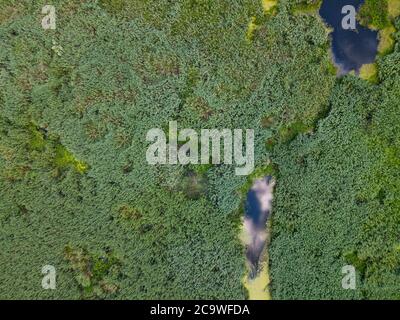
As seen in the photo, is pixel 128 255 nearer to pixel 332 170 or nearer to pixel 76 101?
pixel 76 101

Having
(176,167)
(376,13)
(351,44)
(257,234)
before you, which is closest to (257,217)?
(257,234)

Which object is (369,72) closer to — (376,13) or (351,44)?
(351,44)

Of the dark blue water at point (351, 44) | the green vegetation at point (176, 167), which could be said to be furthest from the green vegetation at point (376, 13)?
the green vegetation at point (176, 167)

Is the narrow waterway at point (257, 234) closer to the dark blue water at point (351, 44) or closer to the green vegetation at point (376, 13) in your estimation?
the dark blue water at point (351, 44)

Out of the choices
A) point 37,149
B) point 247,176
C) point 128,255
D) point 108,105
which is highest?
point 108,105

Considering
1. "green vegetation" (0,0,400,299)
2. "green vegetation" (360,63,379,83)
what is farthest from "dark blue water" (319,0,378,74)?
"green vegetation" (0,0,400,299)
